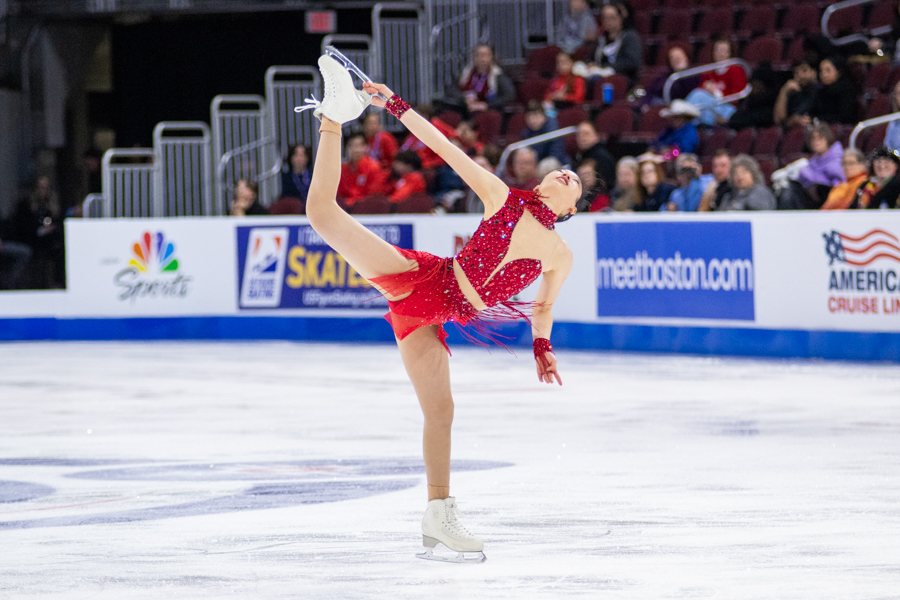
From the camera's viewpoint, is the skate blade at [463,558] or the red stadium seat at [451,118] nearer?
the skate blade at [463,558]

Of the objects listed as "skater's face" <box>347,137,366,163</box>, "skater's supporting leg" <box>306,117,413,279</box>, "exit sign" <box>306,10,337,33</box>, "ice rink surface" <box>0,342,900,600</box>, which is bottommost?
"ice rink surface" <box>0,342,900,600</box>

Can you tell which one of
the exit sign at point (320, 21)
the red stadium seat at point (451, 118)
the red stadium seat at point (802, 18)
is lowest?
the red stadium seat at point (451, 118)

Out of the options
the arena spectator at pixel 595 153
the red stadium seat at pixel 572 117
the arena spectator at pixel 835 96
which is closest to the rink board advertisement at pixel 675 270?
the arena spectator at pixel 595 153

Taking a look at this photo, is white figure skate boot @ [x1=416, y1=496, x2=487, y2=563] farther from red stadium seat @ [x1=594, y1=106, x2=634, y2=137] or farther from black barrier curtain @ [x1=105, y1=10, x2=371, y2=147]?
black barrier curtain @ [x1=105, y1=10, x2=371, y2=147]

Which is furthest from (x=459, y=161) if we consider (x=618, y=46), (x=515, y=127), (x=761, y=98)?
(x=618, y=46)

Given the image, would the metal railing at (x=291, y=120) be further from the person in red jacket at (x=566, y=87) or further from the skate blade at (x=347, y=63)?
the skate blade at (x=347, y=63)

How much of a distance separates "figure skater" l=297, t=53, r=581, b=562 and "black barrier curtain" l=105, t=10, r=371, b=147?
1234cm

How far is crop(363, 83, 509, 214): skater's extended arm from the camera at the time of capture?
4.12 meters

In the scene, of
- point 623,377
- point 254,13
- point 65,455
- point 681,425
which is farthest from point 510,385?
point 254,13

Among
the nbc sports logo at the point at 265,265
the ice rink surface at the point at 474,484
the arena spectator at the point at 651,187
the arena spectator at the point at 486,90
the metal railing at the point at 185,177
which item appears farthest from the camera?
the arena spectator at the point at 486,90

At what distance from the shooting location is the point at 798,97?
11.8 meters

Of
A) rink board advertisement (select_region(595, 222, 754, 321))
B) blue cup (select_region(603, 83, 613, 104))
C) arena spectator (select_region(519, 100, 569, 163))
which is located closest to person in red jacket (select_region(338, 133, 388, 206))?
arena spectator (select_region(519, 100, 569, 163))

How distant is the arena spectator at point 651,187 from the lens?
36.2 feet

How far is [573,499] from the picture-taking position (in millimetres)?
4996
